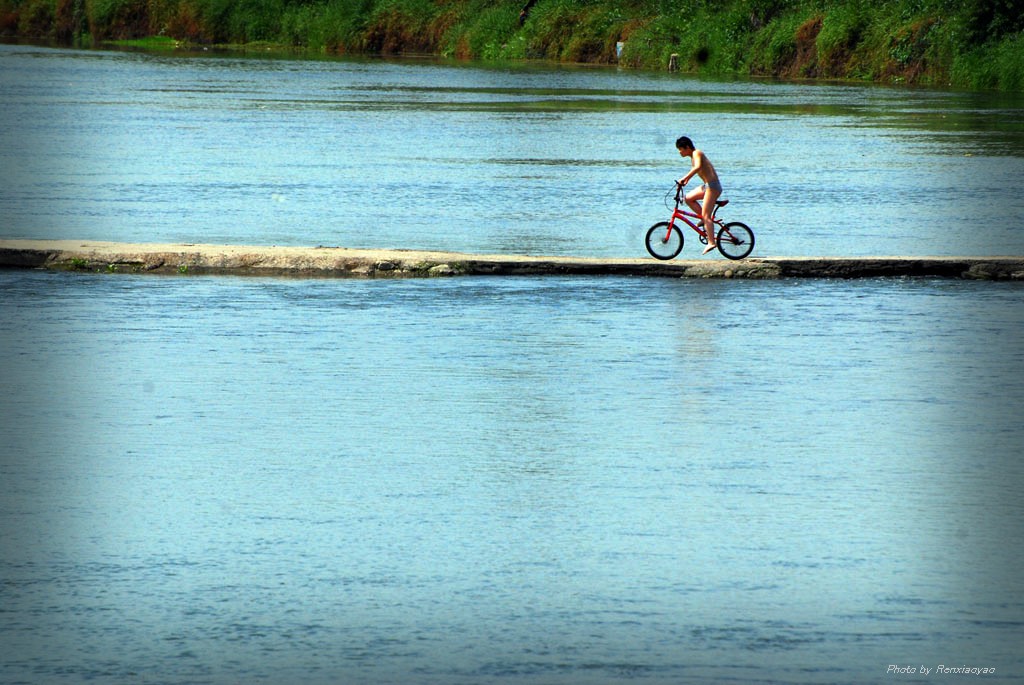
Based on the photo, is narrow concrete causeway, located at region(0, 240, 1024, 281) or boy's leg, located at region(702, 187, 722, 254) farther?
boy's leg, located at region(702, 187, 722, 254)

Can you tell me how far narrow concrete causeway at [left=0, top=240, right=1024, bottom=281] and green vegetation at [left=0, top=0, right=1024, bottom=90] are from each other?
46.0 meters

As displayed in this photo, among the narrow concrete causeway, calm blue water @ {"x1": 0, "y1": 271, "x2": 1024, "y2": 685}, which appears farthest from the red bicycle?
calm blue water @ {"x1": 0, "y1": 271, "x2": 1024, "y2": 685}

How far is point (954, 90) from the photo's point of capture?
206 ft

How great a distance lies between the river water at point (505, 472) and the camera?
263 inches

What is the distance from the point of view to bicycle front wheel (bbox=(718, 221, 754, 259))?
18.4m

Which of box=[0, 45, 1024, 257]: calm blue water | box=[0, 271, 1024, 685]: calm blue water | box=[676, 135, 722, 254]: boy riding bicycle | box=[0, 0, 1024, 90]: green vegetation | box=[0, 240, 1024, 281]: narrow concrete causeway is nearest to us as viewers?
box=[0, 271, 1024, 685]: calm blue water

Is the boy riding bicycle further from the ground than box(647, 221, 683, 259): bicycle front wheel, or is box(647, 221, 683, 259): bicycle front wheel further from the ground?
the boy riding bicycle

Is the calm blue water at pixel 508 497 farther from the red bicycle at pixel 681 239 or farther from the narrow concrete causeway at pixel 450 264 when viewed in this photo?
the red bicycle at pixel 681 239

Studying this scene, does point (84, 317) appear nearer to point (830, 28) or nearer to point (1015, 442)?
point (1015, 442)

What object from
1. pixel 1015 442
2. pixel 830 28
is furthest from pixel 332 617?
pixel 830 28

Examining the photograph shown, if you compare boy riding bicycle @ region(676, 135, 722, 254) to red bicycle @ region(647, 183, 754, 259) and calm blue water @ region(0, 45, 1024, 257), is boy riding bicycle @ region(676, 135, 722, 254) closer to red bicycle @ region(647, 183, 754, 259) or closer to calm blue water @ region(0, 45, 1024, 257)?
red bicycle @ region(647, 183, 754, 259)

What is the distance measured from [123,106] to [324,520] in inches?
1687

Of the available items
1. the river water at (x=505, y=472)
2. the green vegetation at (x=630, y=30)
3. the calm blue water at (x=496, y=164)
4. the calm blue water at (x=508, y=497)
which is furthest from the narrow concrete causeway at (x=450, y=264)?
the green vegetation at (x=630, y=30)

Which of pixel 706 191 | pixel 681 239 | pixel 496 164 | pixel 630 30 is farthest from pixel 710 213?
pixel 630 30
